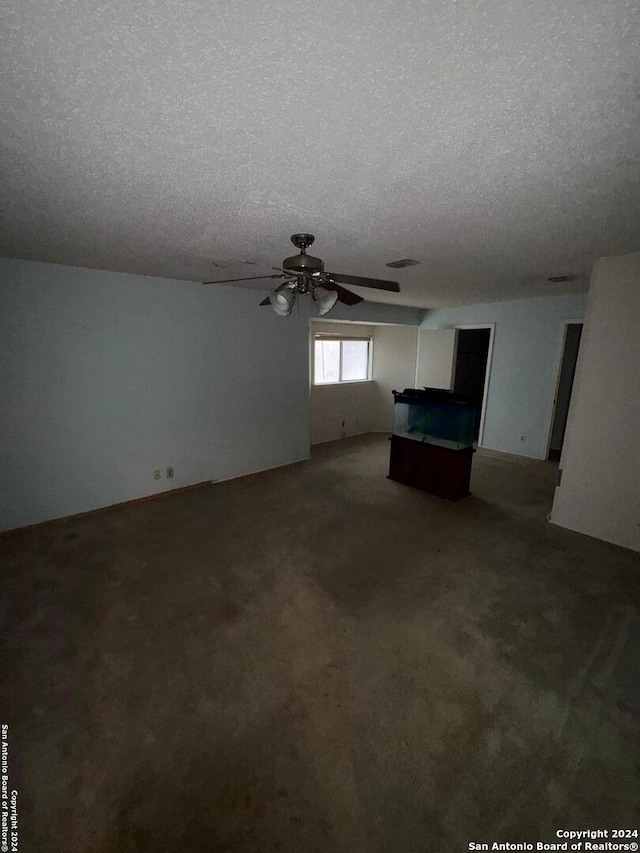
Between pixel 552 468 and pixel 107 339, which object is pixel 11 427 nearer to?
pixel 107 339

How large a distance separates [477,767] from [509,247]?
309 centimetres

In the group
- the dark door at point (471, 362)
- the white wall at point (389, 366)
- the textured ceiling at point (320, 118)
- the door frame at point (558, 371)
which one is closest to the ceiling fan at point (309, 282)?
the textured ceiling at point (320, 118)

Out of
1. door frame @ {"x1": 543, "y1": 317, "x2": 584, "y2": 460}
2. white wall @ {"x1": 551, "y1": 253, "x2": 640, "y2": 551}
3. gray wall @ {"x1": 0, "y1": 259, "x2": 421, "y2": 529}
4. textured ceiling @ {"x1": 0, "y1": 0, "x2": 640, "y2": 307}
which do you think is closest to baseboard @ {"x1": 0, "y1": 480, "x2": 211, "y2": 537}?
gray wall @ {"x1": 0, "y1": 259, "x2": 421, "y2": 529}

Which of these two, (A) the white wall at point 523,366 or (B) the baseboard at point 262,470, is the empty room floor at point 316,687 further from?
(A) the white wall at point 523,366

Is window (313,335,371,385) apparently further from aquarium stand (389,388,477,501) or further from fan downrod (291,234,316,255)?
fan downrod (291,234,316,255)

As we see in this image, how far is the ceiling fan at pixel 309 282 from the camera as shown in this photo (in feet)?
6.41

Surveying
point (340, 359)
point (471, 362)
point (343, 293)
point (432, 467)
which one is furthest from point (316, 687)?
point (471, 362)

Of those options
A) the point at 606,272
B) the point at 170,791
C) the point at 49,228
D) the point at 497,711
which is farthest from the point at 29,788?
the point at 606,272

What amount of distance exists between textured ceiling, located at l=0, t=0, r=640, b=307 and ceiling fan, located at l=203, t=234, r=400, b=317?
260 mm

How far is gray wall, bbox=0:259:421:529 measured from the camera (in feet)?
10.3

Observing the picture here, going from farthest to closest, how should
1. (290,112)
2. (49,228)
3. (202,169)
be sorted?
(49,228) < (202,169) < (290,112)

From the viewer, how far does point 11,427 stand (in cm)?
313

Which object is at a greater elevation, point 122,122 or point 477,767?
point 122,122

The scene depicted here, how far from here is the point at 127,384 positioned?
3689 millimetres
